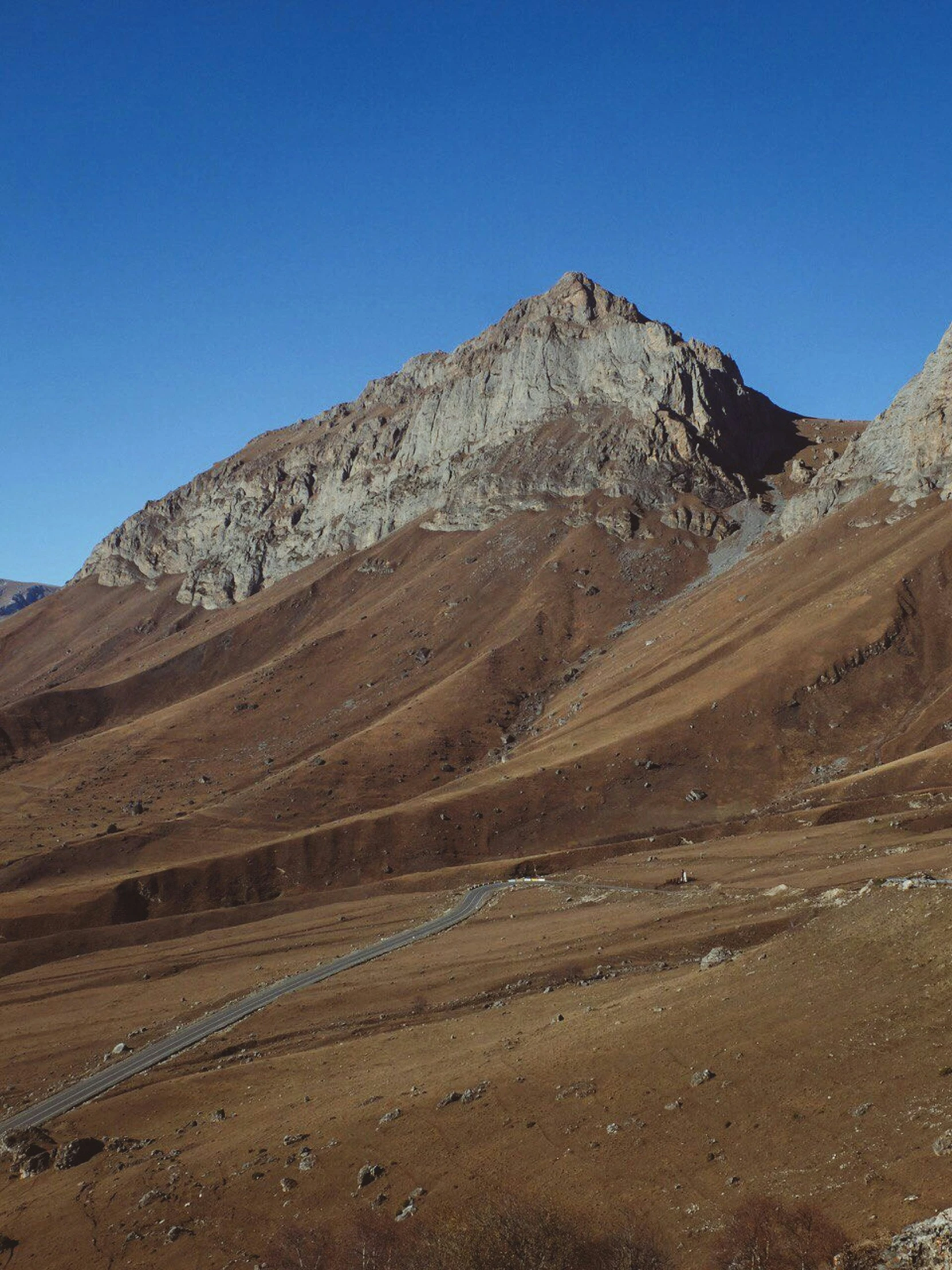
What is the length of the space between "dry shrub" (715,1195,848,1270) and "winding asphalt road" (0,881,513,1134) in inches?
1295

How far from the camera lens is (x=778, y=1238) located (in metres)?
19.1

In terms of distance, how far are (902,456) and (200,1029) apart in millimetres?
147048

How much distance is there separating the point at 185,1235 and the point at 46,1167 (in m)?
11.2

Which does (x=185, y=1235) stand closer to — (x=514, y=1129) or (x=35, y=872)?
(x=514, y=1129)

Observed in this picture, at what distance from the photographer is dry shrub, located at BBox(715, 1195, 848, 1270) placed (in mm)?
18234

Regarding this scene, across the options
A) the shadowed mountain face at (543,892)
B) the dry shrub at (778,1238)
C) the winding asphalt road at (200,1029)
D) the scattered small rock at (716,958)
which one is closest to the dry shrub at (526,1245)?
the shadowed mountain face at (543,892)

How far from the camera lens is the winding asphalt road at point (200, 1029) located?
142ft

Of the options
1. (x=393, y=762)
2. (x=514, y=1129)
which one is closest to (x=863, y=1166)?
(x=514, y=1129)

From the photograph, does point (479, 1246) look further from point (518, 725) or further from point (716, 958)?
point (518, 725)

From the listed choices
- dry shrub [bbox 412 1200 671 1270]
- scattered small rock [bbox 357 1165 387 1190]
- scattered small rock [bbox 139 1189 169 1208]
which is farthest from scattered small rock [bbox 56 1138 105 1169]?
dry shrub [bbox 412 1200 671 1270]

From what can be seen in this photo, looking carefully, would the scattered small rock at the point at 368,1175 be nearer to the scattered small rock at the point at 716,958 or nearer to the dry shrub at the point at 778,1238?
the dry shrub at the point at 778,1238

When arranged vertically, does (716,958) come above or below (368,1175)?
above

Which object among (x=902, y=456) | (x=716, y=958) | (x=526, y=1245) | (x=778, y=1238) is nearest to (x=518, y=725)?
(x=902, y=456)

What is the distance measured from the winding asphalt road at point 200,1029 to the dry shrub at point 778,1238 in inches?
1295
